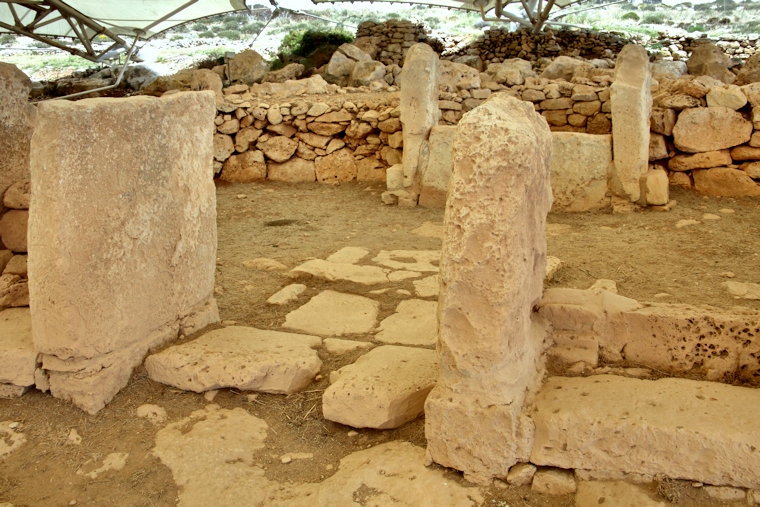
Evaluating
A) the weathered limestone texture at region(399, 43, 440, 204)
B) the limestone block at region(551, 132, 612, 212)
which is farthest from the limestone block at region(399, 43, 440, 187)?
the limestone block at region(551, 132, 612, 212)

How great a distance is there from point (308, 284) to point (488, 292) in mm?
2178

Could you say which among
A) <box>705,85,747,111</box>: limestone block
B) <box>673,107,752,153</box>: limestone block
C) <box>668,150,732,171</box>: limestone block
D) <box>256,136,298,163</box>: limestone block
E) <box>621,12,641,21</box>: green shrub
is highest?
<box>621,12,641,21</box>: green shrub

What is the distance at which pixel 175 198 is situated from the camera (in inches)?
123

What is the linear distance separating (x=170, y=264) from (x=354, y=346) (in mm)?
969

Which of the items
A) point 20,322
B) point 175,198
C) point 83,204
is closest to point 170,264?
point 175,198

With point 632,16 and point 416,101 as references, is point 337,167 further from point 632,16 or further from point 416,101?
point 632,16

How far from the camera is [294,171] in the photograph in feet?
25.6

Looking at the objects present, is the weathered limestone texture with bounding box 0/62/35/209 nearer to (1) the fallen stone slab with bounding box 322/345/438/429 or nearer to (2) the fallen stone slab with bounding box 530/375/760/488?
(1) the fallen stone slab with bounding box 322/345/438/429

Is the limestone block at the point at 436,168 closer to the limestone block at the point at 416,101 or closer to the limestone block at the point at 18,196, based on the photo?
the limestone block at the point at 416,101

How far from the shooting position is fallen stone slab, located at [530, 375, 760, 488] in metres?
2.15

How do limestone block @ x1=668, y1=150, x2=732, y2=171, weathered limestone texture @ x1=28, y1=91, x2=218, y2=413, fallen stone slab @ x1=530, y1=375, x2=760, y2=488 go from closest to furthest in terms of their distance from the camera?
fallen stone slab @ x1=530, y1=375, x2=760, y2=488, weathered limestone texture @ x1=28, y1=91, x2=218, y2=413, limestone block @ x1=668, y1=150, x2=732, y2=171

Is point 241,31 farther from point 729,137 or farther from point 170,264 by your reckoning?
point 170,264

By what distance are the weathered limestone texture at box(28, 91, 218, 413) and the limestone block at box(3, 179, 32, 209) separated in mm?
908

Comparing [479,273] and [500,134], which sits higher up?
[500,134]
